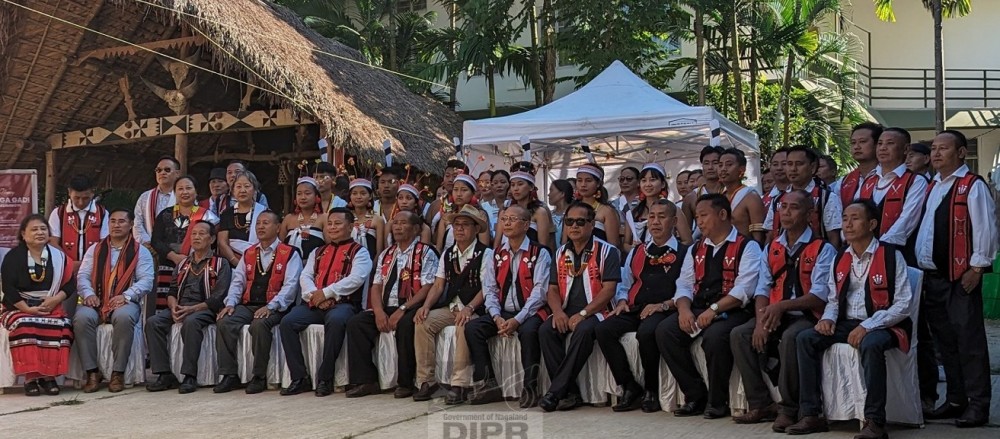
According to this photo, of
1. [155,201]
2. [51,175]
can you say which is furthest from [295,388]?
[51,175]

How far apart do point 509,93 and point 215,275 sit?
15600mm

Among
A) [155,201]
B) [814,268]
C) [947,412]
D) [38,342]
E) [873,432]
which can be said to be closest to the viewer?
[873,432]

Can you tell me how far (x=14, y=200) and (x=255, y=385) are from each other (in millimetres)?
4436

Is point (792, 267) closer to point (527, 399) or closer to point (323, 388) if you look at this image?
point (527, 399)

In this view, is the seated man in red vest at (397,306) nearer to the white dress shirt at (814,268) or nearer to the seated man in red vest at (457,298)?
the seated man in red vest at (457,298)

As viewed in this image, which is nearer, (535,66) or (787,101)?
(535,66)

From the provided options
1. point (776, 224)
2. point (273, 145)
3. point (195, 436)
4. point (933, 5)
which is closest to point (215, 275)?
point (195, 436)

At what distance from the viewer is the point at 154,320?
8125mm

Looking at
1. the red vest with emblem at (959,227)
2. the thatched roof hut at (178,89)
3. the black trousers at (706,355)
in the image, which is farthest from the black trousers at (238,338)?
the red vest with emblem at (959,227)

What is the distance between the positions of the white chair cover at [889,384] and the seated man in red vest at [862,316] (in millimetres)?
61

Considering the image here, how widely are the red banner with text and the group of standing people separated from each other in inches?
57.3

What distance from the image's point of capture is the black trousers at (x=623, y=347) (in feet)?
21.1

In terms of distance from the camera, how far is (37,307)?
8.03 metres

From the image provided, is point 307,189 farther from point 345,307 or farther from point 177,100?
point 177,100
